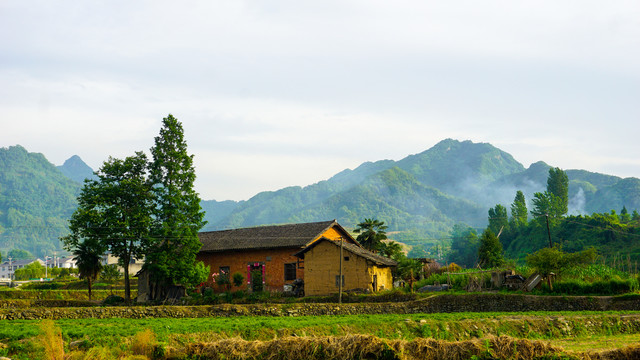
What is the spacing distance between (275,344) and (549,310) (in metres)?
22.6

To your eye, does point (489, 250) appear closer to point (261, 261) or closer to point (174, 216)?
point (261, 261)

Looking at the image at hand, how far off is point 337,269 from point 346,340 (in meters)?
28.2

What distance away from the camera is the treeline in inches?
2948

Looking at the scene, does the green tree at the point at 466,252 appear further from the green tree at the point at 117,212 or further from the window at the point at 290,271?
the green tree at the point at 117,212

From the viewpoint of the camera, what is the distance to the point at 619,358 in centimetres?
1300

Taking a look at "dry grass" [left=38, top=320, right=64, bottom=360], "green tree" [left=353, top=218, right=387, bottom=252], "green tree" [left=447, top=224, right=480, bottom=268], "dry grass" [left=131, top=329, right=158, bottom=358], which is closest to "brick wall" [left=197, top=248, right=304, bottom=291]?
"green tree" [left=353, top=218, right=387, bottom=252]

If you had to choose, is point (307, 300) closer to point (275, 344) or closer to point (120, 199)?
point (120, 199)

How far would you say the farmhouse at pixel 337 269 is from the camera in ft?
136

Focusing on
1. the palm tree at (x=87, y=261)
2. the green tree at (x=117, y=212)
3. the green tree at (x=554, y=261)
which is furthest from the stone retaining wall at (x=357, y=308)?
the palm tree at (x=87, y=261)

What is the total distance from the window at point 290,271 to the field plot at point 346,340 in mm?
23281

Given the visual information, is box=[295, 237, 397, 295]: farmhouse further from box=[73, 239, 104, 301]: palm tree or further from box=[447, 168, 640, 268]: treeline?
box=[73, 239, 104, 301]: palm tree

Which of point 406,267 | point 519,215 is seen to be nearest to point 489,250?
point 406,267

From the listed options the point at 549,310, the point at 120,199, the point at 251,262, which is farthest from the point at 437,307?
the point at 120,199

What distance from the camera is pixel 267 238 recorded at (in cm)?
5053
